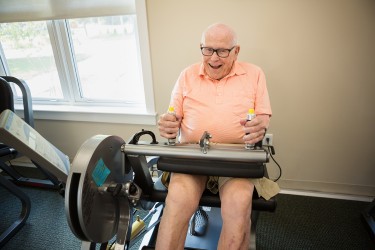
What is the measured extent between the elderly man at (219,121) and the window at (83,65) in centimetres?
60

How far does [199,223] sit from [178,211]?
23.4 inches

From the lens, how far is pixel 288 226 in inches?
62.7

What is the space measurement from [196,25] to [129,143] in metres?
0.96

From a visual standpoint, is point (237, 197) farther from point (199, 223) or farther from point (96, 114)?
point (96, 114)

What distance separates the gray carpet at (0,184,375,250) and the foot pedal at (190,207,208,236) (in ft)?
1.14

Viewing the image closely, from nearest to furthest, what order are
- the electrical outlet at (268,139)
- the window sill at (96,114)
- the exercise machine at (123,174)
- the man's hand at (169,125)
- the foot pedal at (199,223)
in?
the exercise machine at (123,174)
the man's hand at (169,125)
the foot pedal at (199,223)
the electrical outlet at (268,139)
the window sill at (96,114)

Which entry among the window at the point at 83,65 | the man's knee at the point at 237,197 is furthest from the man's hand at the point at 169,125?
the window at the point at 83,65

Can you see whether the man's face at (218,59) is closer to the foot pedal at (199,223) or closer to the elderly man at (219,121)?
the elderly man at (219,121)

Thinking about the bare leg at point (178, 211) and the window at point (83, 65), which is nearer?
the bare leg at point (178, 211)

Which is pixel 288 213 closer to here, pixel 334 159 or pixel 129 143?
pixel 334 159

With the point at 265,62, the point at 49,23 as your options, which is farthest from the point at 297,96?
the point at 49,23

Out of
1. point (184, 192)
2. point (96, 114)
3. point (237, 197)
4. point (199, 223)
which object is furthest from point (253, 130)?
point (96, 114)

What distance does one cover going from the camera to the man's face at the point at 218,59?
1153mm

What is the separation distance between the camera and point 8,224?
168 centimetres
